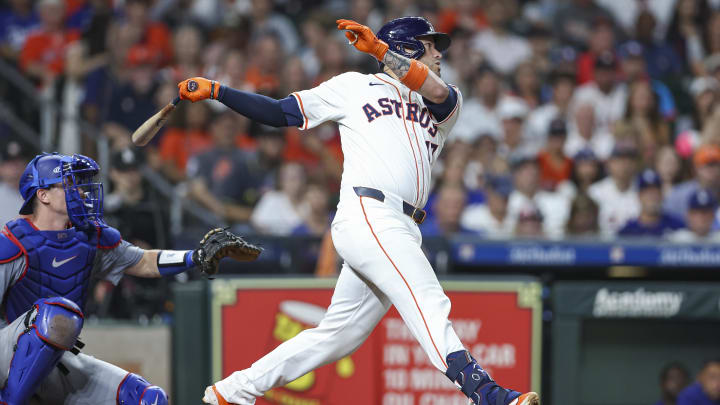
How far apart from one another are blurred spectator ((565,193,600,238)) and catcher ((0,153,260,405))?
3.66 meters

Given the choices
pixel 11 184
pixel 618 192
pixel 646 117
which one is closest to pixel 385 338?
pixel 618 192

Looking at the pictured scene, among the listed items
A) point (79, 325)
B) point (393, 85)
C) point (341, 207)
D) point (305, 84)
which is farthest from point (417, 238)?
point (305, 84)

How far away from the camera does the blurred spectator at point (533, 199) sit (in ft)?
24.7

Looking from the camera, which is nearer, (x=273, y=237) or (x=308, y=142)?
(x=273, y=237)

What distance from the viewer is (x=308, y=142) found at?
8.20 metres

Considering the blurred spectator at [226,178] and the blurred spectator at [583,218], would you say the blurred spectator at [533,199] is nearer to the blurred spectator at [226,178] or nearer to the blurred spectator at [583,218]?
the blurred spectator at [583,218]

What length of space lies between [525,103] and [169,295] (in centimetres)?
410

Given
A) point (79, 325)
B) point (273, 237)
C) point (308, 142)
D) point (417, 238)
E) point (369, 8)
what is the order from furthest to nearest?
1. point (369, 8)
2. point (308, 142)
3. point (273, 237)
4. point (417, 238)
5. point (79, 325)

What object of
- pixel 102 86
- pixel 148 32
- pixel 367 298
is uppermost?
pixel 148 32

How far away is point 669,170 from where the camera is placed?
7820 mm

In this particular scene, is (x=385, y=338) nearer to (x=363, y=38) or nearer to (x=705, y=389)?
(x=705, y=389)

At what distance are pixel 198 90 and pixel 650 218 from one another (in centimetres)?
433

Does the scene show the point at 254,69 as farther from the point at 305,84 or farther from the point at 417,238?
the point at 417,238

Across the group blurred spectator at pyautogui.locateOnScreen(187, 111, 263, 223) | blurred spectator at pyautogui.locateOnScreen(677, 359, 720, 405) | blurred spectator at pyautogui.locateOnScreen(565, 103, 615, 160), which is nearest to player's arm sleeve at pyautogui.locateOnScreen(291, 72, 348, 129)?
blurred spectator at pyautogui.locateOnScreen(677, 359, 720, 405)
